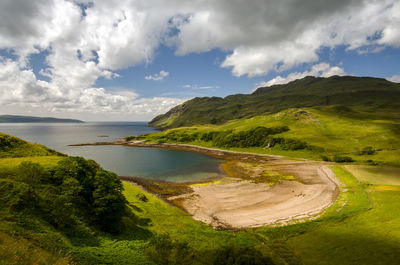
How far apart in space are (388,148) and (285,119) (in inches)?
3136

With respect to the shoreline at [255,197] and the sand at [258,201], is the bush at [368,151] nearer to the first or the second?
the shoreline at [255,197]

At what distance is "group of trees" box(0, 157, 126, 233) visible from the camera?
21125 millimetres

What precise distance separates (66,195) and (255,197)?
44.1 metres

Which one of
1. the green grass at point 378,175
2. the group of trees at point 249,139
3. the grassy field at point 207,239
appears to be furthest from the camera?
the group of trees at point 249,139

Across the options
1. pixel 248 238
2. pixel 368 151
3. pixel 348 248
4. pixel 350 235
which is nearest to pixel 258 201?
pixel 248 238

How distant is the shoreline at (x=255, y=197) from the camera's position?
3712 cm

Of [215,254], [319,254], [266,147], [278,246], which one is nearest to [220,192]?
[278,246]

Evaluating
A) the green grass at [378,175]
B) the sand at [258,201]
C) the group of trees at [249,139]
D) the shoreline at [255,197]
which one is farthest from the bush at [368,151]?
the sand at [258,201]

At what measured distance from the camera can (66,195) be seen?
2562cm

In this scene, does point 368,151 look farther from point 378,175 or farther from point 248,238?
point 248,238

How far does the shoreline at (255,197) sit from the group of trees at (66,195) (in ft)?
63.6

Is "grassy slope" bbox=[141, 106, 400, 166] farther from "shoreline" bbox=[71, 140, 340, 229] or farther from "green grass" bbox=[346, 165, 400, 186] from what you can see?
"shoreline" bbox=[71, 140, 340, 229]

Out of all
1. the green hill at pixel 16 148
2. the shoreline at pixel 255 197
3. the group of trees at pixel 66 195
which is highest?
the green hill at pixel 16 148

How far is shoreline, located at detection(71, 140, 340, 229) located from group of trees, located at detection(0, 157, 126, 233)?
763 inches
